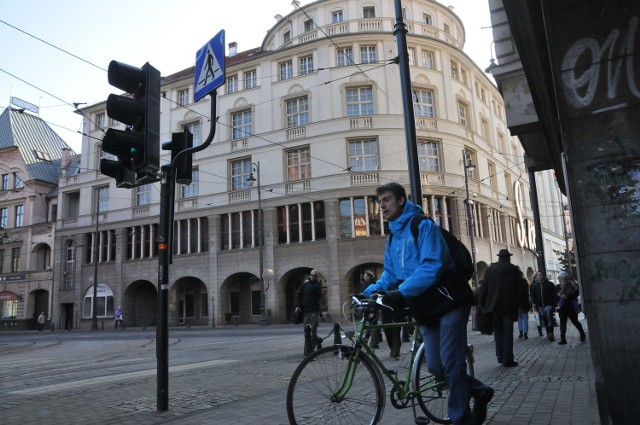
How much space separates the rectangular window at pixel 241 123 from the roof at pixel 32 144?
21.9 m

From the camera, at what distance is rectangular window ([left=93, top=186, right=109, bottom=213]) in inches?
1759

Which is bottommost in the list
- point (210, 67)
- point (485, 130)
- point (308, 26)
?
point (210, 67)

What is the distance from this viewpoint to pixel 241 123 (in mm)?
39281

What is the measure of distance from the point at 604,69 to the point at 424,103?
33.2 metres

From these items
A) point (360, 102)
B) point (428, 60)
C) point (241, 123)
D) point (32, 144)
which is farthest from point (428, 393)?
point (32, 144)

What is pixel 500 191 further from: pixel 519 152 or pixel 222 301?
pixel 222 301

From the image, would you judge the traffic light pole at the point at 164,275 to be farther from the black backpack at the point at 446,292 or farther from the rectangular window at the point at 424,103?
the rectangular window at the point at 424,103

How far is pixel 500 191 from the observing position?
44.2m

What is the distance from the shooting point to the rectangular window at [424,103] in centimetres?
3581

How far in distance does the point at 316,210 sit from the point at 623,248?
31077 mm

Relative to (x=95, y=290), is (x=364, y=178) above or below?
above

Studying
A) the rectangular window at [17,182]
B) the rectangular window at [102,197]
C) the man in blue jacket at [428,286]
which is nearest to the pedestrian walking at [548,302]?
the man in blue jacket at [428,286]

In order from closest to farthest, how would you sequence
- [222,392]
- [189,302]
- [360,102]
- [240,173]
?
[222,392] → [360,102] → [240,173] → [189,302]

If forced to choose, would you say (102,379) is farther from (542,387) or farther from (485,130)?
(485,130)
